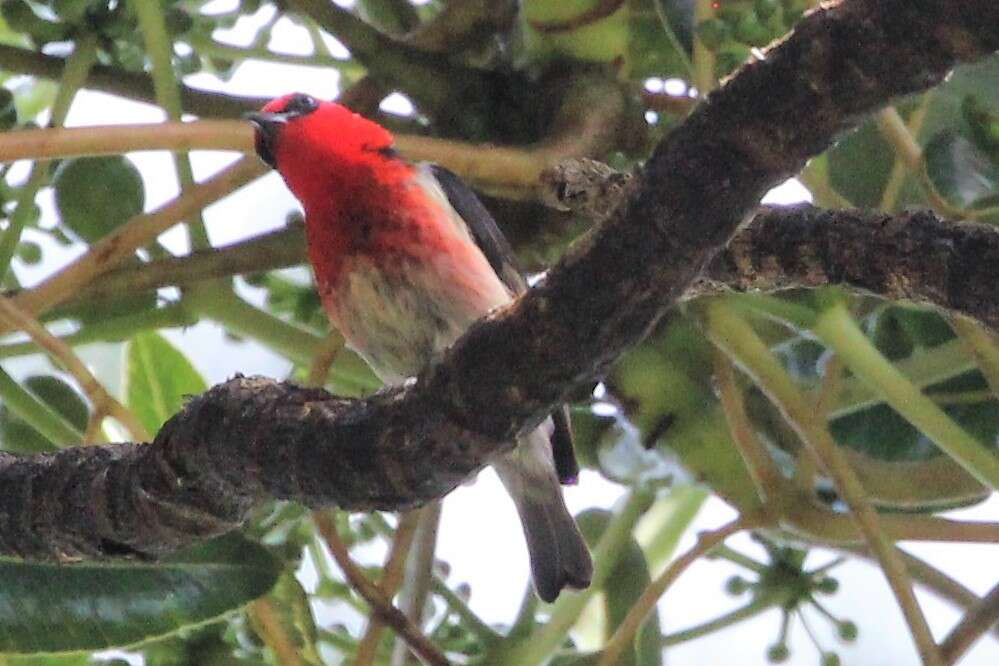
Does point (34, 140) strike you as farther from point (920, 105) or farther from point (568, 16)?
point (920, 105)

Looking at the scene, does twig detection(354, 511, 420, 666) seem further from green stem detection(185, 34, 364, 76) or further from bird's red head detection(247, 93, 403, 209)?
green stem detection(185, 34, 364, 76)

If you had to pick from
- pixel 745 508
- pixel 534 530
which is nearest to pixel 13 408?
pixel 534 530

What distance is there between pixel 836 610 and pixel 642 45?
568 millimetres

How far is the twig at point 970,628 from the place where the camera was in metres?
0.77

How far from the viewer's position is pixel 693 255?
0.40 m

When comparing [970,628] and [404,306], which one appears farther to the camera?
[404,306]

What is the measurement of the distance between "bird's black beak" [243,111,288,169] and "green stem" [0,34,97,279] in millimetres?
108

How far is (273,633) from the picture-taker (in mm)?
844

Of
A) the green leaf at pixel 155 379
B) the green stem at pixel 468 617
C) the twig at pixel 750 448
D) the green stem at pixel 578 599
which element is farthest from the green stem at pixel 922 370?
the green leaf at pixel 155 379

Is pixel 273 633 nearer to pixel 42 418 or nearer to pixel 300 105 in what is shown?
pixel 42 418

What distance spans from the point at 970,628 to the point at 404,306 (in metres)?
0.38

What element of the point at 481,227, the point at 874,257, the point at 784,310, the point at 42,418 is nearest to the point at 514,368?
the point at 874,257

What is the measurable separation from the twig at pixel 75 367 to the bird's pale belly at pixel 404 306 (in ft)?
0.56

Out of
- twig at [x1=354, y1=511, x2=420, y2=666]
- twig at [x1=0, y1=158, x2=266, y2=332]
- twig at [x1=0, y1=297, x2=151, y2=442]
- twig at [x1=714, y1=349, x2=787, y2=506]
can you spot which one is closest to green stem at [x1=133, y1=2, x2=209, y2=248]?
twig at [x1=0, y1=158, x2=266, y2=332]
